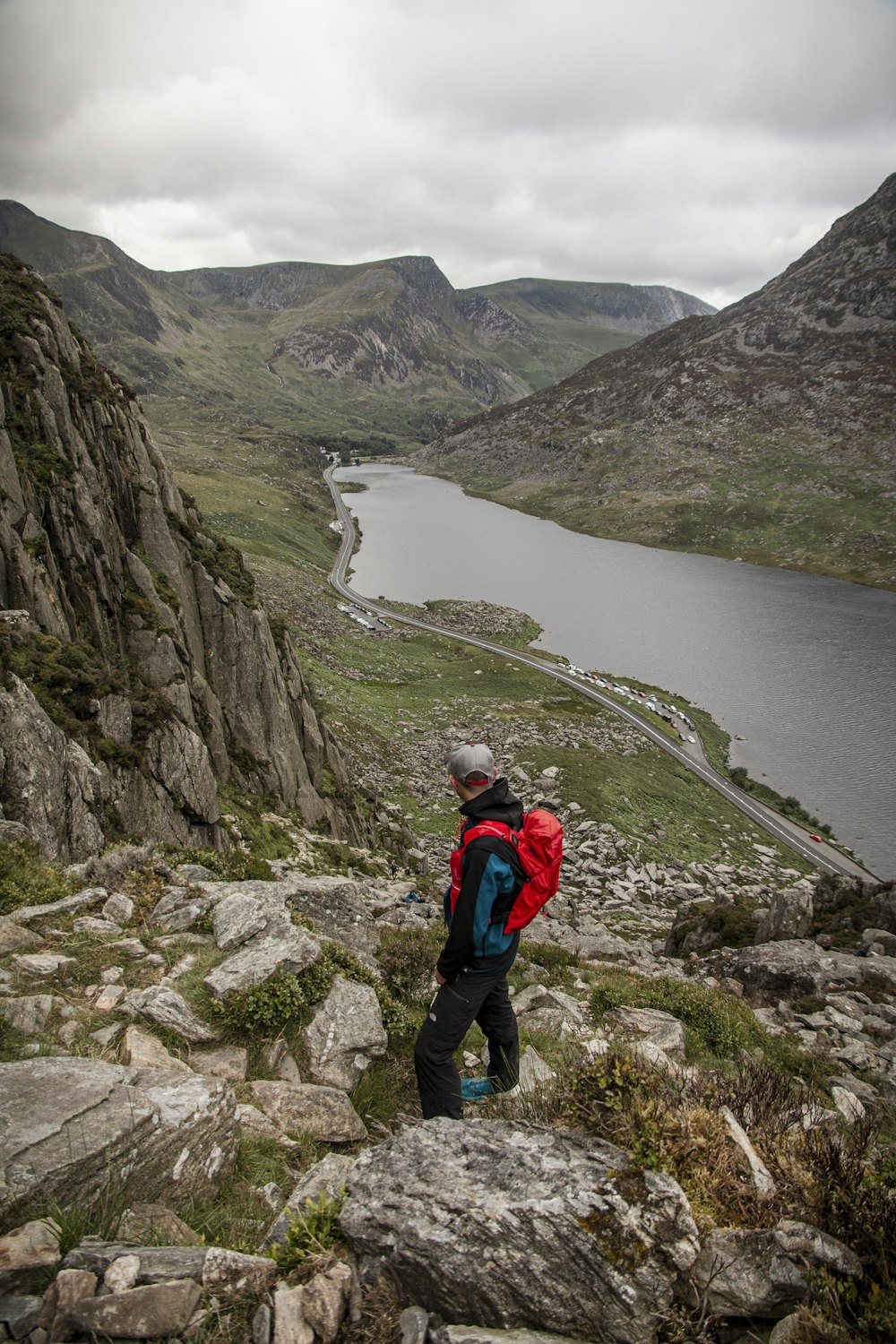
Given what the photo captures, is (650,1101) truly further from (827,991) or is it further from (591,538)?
(591,538)

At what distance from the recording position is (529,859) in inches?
281

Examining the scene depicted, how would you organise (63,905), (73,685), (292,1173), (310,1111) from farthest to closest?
(73,685) → (63,905) → (310,1111) → (292,1173)

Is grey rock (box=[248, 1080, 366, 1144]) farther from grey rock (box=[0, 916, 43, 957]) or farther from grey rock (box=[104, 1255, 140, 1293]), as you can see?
grey rock (box=[0, 916, 43, 957])

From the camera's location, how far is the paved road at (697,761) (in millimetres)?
49719

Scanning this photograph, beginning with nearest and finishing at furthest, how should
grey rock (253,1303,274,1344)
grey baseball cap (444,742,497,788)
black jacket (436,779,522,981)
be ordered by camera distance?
grey rock (253,1303,274,1344)
black jacket (436,779,522,981)
grey baseball cap (444,742,497,788)

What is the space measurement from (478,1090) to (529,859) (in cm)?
318

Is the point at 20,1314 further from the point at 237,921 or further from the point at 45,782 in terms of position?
the point at 45,782

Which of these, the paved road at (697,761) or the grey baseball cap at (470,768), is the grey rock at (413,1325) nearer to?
the grey baseball cap at (470,768)

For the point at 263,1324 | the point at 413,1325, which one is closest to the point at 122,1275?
the point at 263,1324

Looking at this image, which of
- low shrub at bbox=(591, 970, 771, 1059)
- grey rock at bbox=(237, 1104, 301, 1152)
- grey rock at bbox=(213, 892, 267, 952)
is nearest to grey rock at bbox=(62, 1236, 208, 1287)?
grey rock at bbox=(237, 1104, 301, 1152)

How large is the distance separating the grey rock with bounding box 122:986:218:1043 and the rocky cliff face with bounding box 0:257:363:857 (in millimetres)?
6137

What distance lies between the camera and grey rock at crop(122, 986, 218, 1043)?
8078 mm

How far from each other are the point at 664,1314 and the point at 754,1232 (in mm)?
858

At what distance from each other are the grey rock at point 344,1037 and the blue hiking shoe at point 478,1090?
1500 millimetres
